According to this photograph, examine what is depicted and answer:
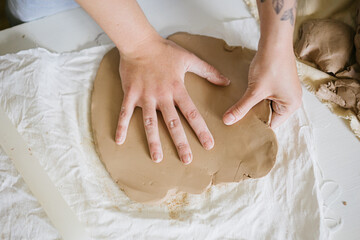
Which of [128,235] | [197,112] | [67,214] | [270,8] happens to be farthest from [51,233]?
[270,8]

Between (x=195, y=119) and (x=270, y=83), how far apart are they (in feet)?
0.91

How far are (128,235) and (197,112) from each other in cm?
49

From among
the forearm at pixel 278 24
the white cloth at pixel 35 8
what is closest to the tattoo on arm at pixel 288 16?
the forearm at pixel 278 24

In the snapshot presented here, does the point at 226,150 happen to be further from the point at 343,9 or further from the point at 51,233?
the point at 343,9

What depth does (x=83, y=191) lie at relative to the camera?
1.00m

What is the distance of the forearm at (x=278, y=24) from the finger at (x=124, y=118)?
19.4 inches

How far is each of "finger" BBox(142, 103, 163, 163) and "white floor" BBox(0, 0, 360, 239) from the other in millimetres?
457

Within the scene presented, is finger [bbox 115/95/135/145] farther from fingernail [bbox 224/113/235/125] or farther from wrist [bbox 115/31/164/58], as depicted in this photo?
fingernail [bbox 224/113/235/125]

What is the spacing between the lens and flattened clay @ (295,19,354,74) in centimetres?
117

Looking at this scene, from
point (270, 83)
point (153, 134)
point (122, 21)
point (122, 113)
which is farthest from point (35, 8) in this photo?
point (270, 83)

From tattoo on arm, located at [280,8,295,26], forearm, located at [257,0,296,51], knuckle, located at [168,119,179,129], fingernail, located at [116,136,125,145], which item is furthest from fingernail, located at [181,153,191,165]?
tattoo on arm, located at [280,8,295,26]

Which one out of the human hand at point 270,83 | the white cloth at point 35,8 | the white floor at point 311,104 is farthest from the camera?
the white cloth at point 35,8

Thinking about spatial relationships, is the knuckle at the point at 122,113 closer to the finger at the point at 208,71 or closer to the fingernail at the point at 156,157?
the fingernail at the point at 156,157

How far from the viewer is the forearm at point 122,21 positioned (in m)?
0.95
